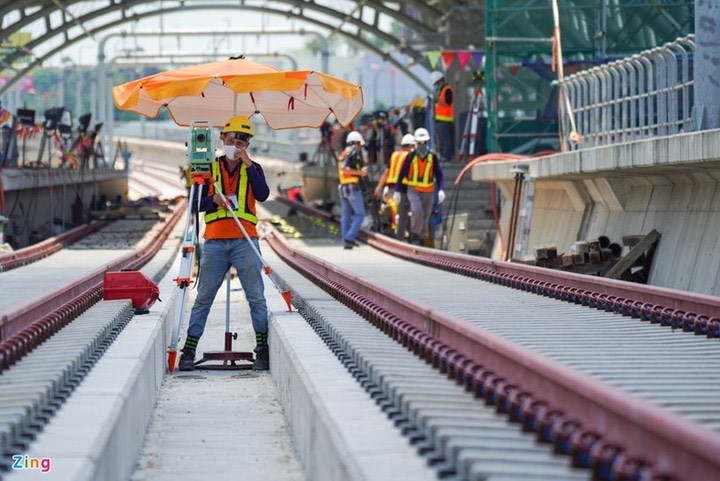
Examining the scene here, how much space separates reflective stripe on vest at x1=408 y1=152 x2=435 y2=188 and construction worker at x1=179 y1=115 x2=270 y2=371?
11.5 metres

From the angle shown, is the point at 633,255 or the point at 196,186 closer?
the point at 196,186

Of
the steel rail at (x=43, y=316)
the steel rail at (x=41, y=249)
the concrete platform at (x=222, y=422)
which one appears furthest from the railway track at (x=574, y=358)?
the steel rail at (x=41, y=249)

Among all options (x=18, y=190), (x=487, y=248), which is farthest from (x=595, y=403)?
(x=18, y=190)

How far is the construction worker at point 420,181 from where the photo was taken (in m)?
22.5

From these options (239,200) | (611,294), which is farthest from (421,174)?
(239,200)

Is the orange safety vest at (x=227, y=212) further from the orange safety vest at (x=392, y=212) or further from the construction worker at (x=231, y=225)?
the orange safety vest at (x=392, y=212)

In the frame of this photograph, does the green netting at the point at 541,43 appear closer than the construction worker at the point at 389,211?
No

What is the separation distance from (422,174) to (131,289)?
36.3 ft

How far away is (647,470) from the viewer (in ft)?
14.3

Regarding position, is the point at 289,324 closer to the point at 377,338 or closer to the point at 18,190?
the point at 377,338

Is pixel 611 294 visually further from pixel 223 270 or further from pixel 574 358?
pixel 574 358

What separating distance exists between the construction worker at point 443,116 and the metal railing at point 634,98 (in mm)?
9587

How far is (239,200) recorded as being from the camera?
11078mm

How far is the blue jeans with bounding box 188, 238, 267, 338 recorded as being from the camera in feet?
36.1
